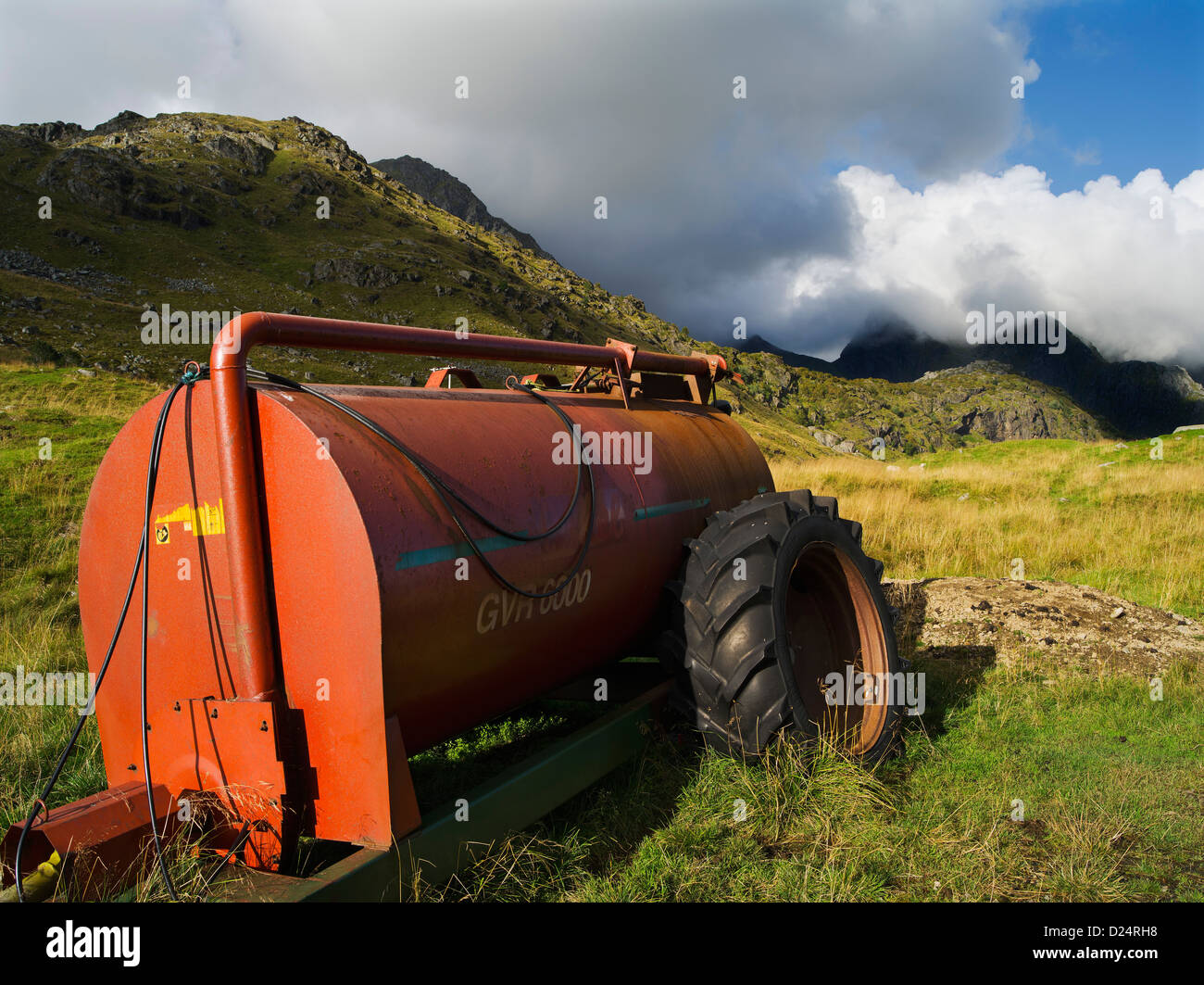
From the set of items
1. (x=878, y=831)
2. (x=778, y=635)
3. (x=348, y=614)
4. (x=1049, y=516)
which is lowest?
(x=878, y=831)

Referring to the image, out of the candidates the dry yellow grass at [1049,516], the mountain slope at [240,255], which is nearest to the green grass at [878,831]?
the dry yellow grass at [1049,516]

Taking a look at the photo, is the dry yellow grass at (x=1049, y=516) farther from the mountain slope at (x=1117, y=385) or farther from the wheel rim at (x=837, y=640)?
the mountain slope at (x=1117, y=385)

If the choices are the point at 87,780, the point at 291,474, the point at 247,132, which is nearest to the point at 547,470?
the point at 291,474

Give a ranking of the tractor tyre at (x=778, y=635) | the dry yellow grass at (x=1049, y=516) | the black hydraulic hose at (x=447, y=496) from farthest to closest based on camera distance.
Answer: the dry yellow grass at (x=1049, y=516) → the tractor tyre at (x=778, y=635) → the black hydraulic hose at (x=447, y=496)

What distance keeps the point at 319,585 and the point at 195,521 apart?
23.3 inches

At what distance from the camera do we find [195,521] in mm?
2834

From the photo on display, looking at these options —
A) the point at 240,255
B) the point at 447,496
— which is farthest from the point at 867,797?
the point at 240,255

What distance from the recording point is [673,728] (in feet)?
13.8

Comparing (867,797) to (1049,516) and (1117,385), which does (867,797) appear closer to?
(1049,516)

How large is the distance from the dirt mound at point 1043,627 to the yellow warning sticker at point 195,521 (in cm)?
562

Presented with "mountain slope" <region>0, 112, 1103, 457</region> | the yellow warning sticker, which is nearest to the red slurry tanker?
the yellow warning sticker

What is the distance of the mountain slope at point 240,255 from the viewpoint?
4534 cm

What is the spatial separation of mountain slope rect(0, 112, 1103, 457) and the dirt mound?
77.7ft

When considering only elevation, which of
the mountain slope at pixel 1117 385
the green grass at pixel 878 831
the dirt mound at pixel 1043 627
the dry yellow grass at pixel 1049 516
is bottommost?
the green grass at pixel 878 831
